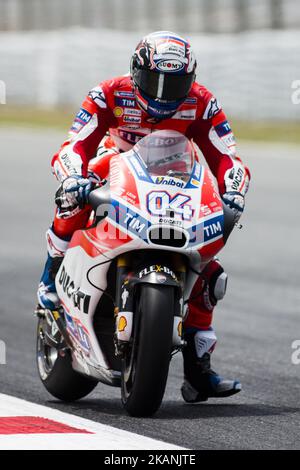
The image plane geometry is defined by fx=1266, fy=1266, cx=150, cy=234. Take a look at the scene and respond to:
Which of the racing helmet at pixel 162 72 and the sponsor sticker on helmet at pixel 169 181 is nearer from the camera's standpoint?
the sponsor sticker on helmet at pixel 169 181

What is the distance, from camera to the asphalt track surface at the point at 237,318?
18.1 feet

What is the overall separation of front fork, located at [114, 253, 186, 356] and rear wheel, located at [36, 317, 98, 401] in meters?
0.81

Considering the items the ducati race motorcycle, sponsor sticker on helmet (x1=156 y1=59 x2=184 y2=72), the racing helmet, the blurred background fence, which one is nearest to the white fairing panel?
the ducati race motorcycle

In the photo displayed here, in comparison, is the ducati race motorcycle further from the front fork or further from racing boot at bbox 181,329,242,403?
racing boot at bbox 181,329,242,403

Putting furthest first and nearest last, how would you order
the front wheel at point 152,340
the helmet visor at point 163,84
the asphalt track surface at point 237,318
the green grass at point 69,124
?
the green grass at point 69,124
the helmet visor at point 163,84
the asphalt track surface at point 237,318
the front wheel at point 152,340

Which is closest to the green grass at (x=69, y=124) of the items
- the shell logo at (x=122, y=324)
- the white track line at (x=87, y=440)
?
the shell logo at (x=122, y=324)

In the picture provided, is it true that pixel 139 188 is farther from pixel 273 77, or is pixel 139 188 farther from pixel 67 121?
pixel 67 121

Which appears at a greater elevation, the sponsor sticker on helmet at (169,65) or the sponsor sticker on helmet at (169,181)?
the sponsor sticker on helmet at (169,65)

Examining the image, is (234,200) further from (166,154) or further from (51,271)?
(51,271)

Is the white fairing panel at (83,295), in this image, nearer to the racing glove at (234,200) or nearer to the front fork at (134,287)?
the front fork at (134,287)

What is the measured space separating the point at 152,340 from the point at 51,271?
3.91ft

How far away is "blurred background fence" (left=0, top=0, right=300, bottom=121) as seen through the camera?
2162cm

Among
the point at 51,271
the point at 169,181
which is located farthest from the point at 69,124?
the point at 169,181

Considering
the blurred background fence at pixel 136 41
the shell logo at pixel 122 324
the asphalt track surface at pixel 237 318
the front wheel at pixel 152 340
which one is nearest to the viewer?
the front wheel at pixel 152 340
